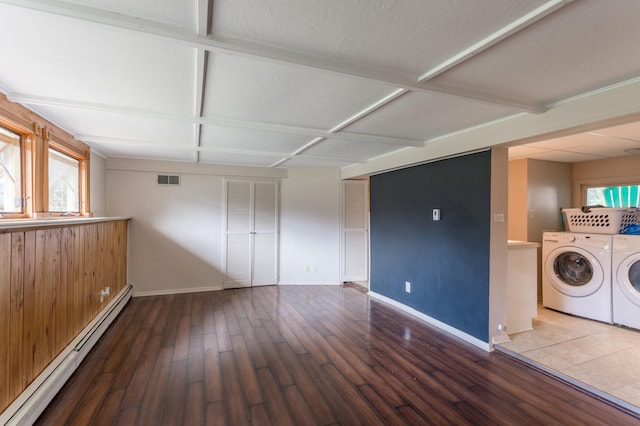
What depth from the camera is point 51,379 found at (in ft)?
6.86

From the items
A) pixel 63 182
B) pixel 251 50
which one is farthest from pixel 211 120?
pixel 63 182

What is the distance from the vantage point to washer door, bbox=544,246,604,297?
3575mm

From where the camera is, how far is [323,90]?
2.03m

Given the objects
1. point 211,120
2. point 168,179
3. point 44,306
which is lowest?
point 44,306

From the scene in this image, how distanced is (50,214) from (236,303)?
2430 mm

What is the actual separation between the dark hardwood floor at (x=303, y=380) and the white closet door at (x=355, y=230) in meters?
2.03

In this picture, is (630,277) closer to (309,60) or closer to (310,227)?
(309,60)

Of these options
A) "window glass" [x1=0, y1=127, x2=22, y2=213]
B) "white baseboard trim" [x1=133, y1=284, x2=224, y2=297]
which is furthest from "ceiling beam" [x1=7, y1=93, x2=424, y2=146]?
"white baseboard trim" [x1=133, y1=284, x2=224, y2=297]

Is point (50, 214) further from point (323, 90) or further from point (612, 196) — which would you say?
point (612, 196)

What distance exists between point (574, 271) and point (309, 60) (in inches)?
169

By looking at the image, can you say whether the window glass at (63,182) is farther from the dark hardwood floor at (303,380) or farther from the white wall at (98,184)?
the dark hardwood floor at (303,380)

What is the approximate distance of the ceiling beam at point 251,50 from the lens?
122 centimetres

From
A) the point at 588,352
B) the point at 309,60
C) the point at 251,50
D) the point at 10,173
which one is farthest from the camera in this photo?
the point at 588,352

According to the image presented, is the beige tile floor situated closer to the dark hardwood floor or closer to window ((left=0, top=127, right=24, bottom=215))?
the dark hardwood floor
